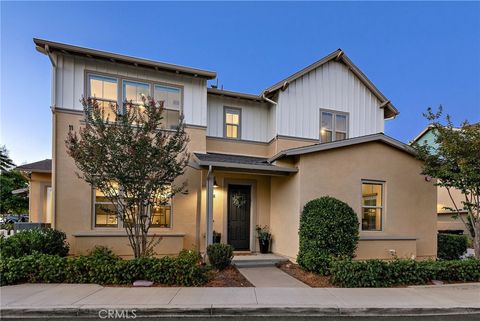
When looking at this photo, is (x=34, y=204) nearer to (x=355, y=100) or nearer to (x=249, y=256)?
(x=249, y=256)

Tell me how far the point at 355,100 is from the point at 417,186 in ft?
14.9

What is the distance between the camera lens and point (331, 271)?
23.8 ft

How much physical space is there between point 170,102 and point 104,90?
222 cm

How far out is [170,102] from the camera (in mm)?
10500

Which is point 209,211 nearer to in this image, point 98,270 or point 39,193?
point 98,270

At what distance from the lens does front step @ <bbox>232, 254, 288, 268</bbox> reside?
902cm

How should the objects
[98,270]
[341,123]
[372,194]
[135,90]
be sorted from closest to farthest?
[98,270], [372,194], [135,90], [341,123]

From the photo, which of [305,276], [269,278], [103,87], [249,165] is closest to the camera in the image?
[269,278]

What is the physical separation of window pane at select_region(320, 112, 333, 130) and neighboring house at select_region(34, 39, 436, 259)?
0.14ft

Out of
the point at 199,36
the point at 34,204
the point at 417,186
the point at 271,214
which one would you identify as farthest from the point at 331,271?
the point at 199,36

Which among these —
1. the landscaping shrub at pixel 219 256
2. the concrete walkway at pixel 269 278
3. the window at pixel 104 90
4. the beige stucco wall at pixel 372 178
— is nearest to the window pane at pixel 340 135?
the beige stucco wall at pixel 372 178

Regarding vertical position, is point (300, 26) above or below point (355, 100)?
above

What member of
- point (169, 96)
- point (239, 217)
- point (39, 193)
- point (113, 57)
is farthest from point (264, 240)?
point (39, 193)

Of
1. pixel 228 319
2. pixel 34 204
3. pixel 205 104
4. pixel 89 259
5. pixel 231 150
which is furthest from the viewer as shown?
pixel 34 204
